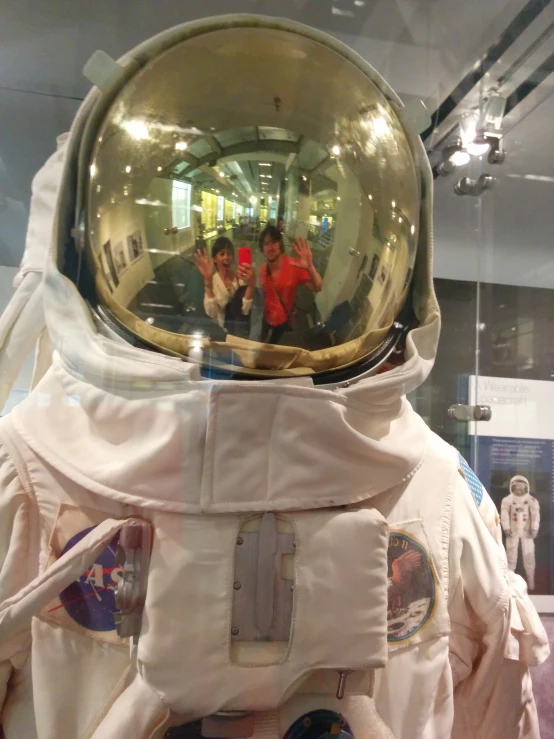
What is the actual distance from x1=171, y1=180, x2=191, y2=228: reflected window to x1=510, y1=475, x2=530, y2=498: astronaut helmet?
1.02 metres

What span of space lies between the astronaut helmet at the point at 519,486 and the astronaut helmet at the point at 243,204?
2.50 ft

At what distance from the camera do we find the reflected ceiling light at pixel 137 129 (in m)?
0.66

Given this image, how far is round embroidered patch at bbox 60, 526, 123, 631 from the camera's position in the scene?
0.59 m

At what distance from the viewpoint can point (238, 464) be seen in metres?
0.57

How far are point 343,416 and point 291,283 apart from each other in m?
0.16

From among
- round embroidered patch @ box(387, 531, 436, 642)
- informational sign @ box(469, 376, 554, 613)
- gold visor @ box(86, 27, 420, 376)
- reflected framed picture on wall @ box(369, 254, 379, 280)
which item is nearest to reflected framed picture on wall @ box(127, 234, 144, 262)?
gold visor @ box(86, 27, 420, 376)

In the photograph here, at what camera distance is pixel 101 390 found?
0.61 metres

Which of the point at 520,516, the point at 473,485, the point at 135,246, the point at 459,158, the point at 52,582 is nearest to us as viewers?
the point at 52,582

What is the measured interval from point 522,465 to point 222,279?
0.99 metres

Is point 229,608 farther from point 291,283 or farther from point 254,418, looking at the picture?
point 291,283

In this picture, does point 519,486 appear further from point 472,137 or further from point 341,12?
point 341,12

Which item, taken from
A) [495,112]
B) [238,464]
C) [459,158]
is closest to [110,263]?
[238,464]

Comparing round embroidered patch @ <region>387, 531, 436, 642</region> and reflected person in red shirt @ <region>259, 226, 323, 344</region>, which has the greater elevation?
reflected person in red shirt @ <region>259, 226, 323, 344</region>

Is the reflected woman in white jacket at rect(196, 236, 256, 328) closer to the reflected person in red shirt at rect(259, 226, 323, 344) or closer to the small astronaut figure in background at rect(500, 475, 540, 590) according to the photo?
the reflected person in red shirt at rect(259, 226, 323, 344)
